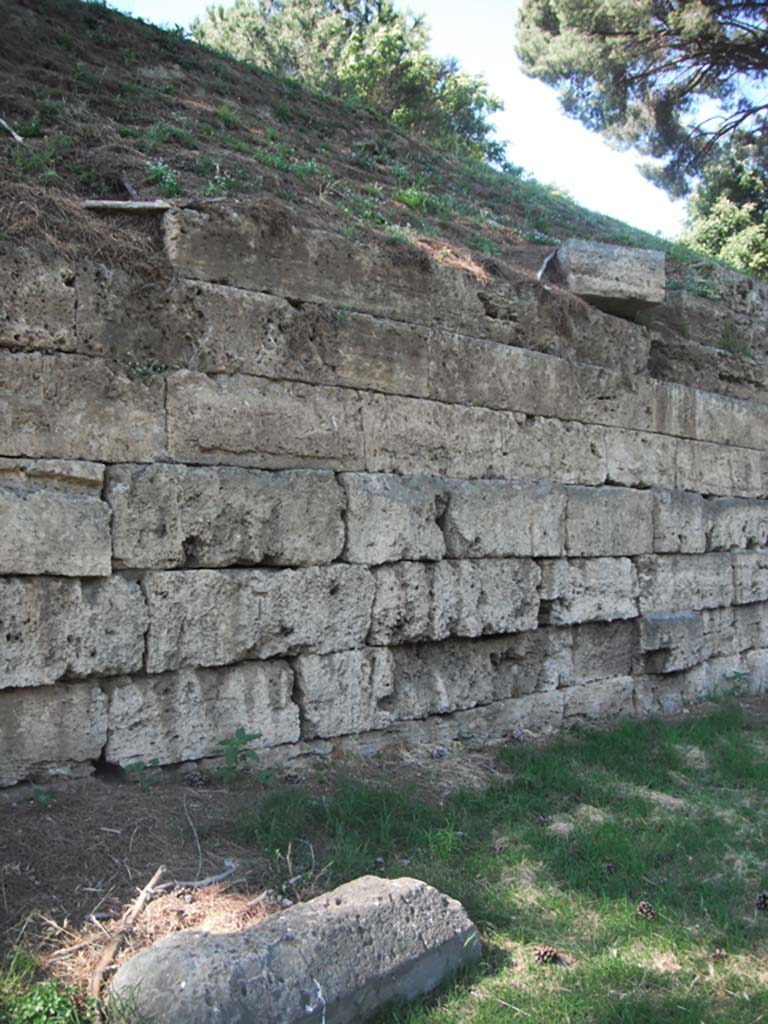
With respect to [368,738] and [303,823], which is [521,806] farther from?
[303,823]

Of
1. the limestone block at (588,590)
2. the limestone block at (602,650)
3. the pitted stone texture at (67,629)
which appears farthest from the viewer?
the limestone block at (602,650)

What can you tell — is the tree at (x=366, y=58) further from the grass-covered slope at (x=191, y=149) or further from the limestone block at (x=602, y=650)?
the limestone block at (x=602, y=650)

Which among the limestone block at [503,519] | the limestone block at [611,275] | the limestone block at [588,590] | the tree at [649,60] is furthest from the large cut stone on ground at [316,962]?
the tree at [649,60]

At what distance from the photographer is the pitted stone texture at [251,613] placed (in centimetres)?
464

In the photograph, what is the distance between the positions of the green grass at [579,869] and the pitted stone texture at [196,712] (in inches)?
17.2

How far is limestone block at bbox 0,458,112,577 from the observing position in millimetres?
4188

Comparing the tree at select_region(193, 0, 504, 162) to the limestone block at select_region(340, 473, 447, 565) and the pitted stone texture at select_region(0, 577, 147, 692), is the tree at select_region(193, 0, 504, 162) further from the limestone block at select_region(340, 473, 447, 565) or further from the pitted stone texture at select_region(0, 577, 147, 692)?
the pitted stone texture at select_region(0, 577, 147, 692)

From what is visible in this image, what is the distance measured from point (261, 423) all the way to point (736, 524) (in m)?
5.21

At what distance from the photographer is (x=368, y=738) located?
5.48 metres

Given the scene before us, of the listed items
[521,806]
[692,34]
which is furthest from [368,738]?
[692,34]

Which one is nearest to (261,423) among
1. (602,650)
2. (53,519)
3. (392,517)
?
(392,517)

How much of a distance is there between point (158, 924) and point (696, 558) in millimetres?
5810

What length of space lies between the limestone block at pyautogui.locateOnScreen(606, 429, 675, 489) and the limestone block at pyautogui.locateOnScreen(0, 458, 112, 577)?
4.19m

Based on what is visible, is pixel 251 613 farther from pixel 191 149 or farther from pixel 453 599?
pixel 191 149
